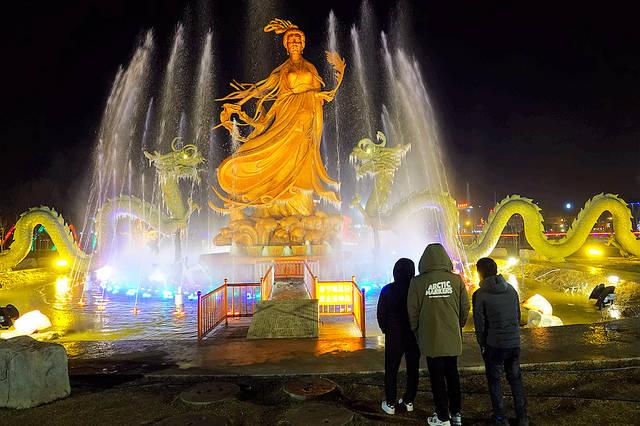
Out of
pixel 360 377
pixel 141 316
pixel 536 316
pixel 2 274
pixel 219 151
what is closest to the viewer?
pixel 360 377

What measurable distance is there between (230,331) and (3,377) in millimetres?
4676

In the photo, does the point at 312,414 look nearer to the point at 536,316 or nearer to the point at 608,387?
the point at 608,387

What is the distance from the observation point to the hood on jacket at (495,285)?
3.84m

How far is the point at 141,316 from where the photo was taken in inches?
419

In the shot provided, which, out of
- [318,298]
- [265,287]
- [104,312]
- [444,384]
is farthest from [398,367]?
[104,312]

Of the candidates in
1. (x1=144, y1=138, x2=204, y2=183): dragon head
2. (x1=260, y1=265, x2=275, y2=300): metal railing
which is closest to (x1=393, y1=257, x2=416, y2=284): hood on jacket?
(x1=260, y1=265, x2=275, y2=300): metal railing

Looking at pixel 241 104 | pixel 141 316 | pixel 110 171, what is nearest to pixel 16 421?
pixel 141 316

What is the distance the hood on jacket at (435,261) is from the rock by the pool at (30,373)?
3922 millimetres

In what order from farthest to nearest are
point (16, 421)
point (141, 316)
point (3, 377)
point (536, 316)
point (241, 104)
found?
point (241, 104), point (141, 316), point (536, 316), point (3, 377), point (16, 421)

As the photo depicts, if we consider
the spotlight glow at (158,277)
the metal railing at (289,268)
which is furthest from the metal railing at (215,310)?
the spotlight glow at (158,277)

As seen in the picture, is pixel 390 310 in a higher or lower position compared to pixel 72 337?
higher

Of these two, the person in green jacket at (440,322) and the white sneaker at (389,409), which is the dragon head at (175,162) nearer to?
the white sneaker at (389,409)

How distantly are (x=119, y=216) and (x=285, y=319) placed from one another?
13786 millimetres

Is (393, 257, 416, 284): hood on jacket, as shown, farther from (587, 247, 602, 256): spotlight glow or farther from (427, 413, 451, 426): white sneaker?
(587, 247, 602, 256): spotlight glow
